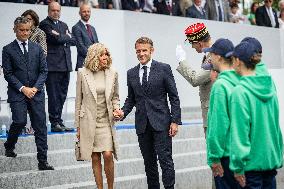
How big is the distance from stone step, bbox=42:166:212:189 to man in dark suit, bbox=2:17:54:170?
0.50 metres

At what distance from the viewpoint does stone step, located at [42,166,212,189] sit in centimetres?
900

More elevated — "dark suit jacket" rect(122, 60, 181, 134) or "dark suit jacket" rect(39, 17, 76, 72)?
"dark suit jacket" rect(39, 17, 76, 72)

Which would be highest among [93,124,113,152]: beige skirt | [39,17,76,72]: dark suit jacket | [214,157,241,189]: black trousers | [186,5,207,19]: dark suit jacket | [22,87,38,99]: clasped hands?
[186,5,207,19]: dark suit jacket

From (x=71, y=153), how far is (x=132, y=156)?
100 cm

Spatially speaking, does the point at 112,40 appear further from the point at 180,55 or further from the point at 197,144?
the point at 180,55

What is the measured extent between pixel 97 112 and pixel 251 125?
325cm

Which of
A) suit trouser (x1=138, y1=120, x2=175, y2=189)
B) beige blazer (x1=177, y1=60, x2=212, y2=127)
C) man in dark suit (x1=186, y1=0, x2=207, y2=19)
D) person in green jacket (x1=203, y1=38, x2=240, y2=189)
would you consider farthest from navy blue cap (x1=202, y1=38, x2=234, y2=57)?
man in dark suit (x1=186, y1=0, x2=207, y2=19)

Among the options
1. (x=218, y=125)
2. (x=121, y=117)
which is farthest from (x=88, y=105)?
(x=218, y=125)

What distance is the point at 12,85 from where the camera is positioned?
8.82 meters

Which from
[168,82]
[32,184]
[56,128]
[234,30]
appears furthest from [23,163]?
[234,30]

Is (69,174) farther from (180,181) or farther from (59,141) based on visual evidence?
(180,181)

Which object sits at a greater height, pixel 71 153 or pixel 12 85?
pixel 12 85

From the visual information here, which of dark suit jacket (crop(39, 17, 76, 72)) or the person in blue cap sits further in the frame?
dark suit jacket (crop(39, 17, 76, 72))

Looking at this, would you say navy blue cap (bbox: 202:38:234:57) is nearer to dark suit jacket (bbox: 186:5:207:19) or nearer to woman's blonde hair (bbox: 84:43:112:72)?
woman's blonde hair (bbox: 84:43:112:72)
